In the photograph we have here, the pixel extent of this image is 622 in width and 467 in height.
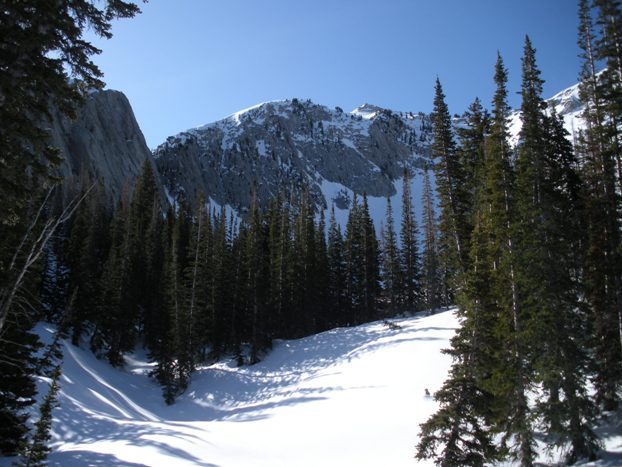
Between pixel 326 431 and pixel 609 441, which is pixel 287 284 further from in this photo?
pixel 609 441

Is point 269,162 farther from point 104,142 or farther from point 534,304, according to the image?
point 534,304

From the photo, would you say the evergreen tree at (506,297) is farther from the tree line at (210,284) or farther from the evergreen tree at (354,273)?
the evergreen tree at (354,273)

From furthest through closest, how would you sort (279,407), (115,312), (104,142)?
(104,142)
(115,312)
(279,407)

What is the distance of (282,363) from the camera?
37.6m

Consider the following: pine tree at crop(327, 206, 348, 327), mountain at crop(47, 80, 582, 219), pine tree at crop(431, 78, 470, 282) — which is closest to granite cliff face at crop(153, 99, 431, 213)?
mountain at crop(47, 80, 582, 219)

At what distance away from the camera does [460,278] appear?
17.2 metres

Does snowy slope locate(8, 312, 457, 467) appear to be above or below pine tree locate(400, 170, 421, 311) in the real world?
below

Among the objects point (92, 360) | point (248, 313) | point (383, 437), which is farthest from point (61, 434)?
point (248, 313)

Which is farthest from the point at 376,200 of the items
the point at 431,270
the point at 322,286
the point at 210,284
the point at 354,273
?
the point at 210,284

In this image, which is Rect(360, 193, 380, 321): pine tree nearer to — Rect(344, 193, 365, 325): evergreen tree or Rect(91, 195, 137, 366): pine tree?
Rect(344, 193, 365, 325): evergreen tree

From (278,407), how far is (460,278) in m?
16.3

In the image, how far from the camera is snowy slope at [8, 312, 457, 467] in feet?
59.9

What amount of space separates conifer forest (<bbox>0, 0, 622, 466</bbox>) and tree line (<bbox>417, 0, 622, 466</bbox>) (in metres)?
0.07

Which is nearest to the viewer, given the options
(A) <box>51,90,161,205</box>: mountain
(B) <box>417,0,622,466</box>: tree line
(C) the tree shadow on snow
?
(B) <box>417,0,622,466</box>: tree line
